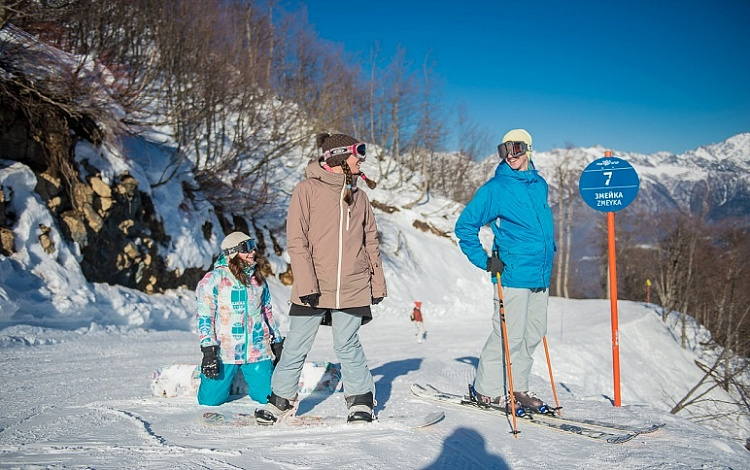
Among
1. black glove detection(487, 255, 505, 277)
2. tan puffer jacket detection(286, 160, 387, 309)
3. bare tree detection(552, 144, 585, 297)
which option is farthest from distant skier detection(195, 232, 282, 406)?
bare tree detection(552, 144, 585, 297)

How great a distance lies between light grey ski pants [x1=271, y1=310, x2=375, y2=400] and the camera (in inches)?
135

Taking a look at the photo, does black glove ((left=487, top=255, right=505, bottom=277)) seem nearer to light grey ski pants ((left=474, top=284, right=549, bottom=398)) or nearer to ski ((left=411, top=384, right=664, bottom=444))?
light grey ski pants ((left=474, top=284, right=549, bottom=398))

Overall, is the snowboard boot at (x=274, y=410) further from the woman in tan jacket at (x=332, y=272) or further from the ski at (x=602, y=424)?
the ski at (x=602, y=424)

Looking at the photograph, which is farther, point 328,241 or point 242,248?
point 242,248

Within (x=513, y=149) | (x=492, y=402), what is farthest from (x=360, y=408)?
(x=513, y=149)

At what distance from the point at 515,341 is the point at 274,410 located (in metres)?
1.97

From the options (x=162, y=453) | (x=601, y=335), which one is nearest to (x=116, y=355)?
(x=162, y=453)

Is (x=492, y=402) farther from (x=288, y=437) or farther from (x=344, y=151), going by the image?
(x=344, y=151)

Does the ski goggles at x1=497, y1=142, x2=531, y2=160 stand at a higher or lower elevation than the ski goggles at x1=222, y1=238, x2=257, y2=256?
higher

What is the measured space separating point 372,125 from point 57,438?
27854 mm

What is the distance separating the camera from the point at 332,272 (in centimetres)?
337

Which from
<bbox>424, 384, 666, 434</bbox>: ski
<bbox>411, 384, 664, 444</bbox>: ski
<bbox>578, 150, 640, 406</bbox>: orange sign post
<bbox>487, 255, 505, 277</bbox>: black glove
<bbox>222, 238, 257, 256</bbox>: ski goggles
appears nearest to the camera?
<bbox>411, 384, 664, 444</bbox>: ski

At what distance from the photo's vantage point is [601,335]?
14.3 meters

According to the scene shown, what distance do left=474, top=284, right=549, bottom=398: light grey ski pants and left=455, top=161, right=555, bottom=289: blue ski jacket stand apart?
6.7 inches
